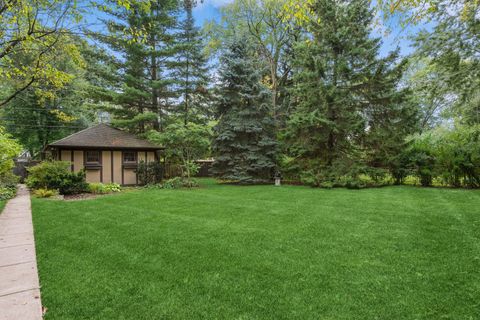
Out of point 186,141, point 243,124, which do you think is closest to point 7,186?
point 186,141

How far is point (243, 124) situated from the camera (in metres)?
12.4

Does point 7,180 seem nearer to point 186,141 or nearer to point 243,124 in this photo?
point 186,141

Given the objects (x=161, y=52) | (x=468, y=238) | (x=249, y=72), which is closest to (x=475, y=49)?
(x=468, y=238)

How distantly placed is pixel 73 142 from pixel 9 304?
35.9 ft

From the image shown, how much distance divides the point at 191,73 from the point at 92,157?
27.5 ft

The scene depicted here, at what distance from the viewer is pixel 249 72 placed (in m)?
12.6

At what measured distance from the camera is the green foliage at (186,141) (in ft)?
35.1

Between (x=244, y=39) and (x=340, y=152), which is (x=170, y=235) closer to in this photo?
(x=340, y=152)

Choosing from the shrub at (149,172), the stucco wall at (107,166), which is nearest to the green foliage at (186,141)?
the shrub at (149,172)

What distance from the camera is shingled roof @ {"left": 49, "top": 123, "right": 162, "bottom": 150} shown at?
11.5 m

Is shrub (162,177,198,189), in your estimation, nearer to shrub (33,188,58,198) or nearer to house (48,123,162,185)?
house (48,123,162,185)

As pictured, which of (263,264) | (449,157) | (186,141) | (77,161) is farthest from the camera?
(77,161)

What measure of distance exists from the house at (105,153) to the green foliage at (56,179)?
199 centimetres

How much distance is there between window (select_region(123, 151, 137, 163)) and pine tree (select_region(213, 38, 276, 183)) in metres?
4.20
